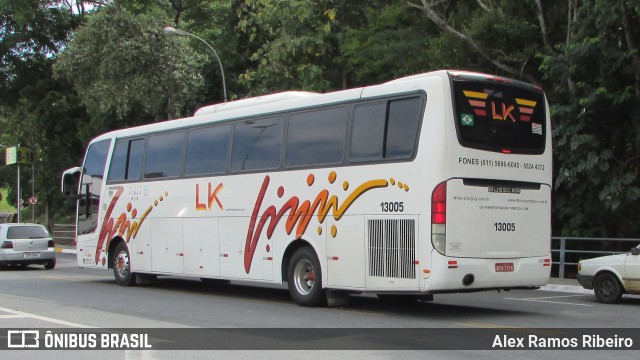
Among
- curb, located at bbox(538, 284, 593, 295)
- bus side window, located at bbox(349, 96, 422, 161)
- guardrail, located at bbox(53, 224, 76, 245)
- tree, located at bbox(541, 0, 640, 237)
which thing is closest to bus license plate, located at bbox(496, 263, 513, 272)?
bus side window, located at bbox(349, 96, 422, 161)

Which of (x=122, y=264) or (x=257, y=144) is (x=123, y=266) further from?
(x=257, y=144)

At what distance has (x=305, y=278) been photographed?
14.3 m

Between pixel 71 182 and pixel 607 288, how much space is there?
46.5 feet

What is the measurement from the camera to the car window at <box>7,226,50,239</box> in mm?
26766

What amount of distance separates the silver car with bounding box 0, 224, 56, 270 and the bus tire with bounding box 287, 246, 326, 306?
15161mm

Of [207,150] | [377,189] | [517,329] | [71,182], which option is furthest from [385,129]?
[71,182]

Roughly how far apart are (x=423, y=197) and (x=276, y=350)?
3734 mm

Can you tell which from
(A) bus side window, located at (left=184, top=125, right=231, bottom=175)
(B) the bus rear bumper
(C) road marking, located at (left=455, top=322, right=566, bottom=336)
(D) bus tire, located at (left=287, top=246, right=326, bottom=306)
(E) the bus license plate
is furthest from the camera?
(A) bus side window, located at (left=184, top=125, right=231, bottom=175)

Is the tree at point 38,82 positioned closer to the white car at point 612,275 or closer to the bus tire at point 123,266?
the bus tire at point 123,266

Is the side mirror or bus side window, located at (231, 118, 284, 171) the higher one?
bus side window, located at (231, 118, 284, 171)

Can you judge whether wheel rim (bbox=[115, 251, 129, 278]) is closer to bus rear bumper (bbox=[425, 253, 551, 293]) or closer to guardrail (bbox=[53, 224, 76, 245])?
bus rear bumper (bbox=[425, 253, 551, 293])

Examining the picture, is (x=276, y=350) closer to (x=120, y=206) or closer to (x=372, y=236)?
(x=372, y=236)

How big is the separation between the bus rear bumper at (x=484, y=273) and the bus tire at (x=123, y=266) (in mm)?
10008

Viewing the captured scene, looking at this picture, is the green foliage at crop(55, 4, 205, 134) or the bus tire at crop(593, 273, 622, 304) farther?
the green foliage at crop(55, 4, 205, 134)
